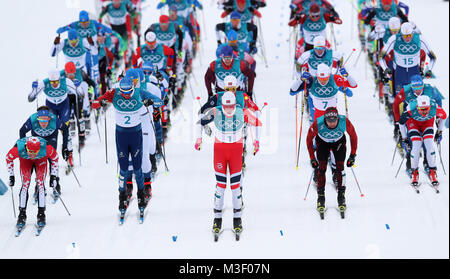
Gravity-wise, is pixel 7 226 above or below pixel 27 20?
below

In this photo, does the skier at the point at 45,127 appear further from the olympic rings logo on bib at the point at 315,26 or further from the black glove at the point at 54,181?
the olympic rings logo on bib at the point at 315,26

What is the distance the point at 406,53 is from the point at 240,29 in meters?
3.22

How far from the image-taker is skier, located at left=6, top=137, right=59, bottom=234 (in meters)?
10.4

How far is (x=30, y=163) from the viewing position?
1055 cm

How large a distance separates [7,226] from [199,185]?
259 centimetres

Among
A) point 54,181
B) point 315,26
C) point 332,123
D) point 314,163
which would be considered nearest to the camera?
point 332,123

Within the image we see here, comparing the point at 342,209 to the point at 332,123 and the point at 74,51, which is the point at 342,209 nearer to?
the point at 332,123

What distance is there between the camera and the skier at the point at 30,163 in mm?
10391

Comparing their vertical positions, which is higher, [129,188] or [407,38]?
[407,38]

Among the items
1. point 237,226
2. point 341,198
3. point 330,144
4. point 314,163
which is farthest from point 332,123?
point 237,226

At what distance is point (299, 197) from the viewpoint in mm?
11172

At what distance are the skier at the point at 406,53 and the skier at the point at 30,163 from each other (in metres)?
5.28

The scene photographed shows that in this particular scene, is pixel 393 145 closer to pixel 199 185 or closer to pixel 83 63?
pixel 199 185
